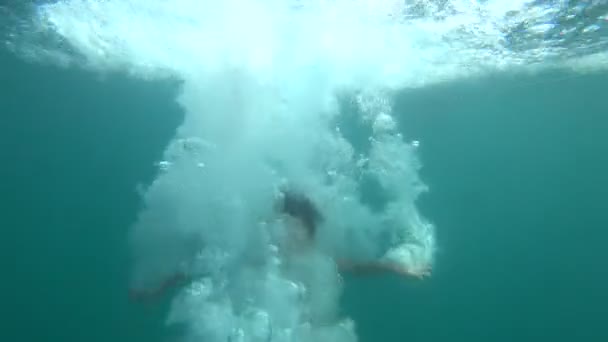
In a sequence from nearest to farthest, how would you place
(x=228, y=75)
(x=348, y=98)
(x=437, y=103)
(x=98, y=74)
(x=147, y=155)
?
1. (x=228, y=75)
2. (x=348, y=98)
3. (x=98, y=74)
4. (x=437, y=103)
5. (x=147, y=155)

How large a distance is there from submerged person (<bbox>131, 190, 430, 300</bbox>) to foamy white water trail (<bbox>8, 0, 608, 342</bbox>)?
25cm

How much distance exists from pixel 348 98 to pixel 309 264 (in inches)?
A: 538

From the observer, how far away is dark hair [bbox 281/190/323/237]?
42.9ft

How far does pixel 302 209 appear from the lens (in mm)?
13312

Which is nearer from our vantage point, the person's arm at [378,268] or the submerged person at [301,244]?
the submerged person at [301,244]

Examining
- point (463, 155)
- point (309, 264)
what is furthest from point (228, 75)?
point (463, 155)

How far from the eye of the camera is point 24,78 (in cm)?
2942

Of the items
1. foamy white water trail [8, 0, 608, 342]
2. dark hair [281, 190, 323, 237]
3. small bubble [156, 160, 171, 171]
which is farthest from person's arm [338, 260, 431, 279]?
small bubble [156, 160, 171, 171]

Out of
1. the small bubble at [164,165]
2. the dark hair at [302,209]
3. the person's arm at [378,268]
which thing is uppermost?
the small bubble at [164,165]

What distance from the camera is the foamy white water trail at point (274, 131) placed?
11820 mm

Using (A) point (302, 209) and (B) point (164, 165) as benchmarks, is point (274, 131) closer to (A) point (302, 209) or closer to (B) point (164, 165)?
(A) point (302, 209)

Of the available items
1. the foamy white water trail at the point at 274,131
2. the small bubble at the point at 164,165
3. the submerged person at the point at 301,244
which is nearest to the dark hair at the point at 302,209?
the submerged person at the point at 301,244

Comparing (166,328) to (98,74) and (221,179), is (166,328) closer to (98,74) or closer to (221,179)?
(221,179)

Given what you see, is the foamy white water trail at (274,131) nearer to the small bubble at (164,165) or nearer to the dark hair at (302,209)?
the small bubble at (164,165)
